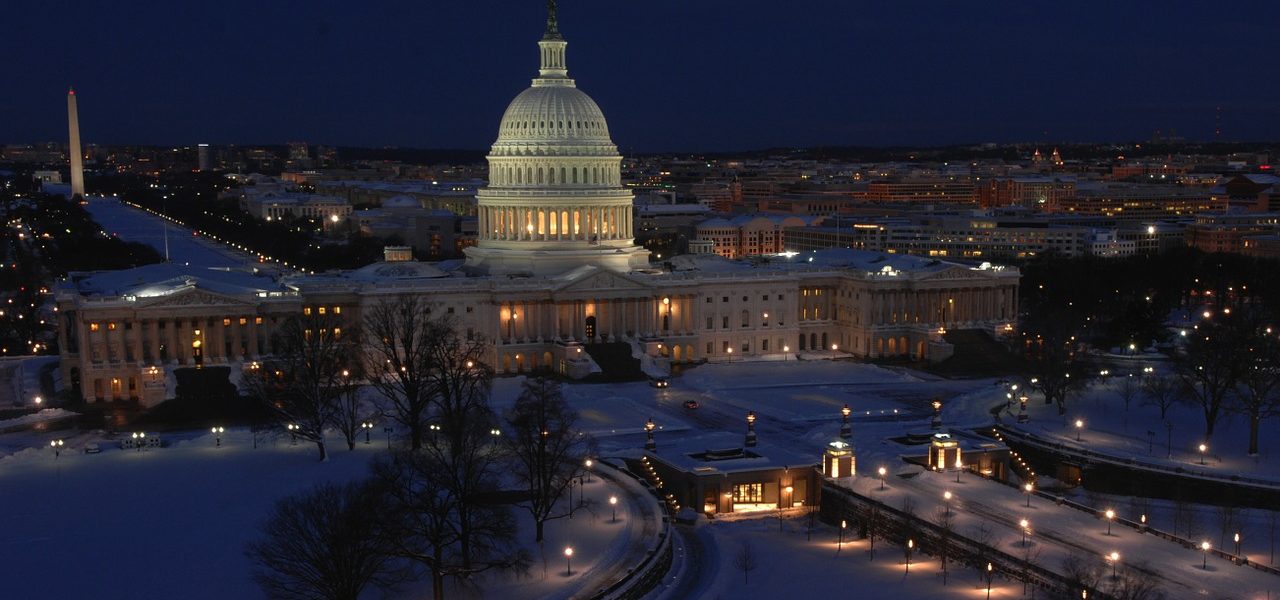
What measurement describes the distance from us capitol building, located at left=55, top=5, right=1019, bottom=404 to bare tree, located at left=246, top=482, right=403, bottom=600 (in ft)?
119

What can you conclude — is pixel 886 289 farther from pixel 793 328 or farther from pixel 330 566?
pixel 330 566

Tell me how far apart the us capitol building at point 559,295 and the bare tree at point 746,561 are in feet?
110

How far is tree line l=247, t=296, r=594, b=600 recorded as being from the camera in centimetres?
3694

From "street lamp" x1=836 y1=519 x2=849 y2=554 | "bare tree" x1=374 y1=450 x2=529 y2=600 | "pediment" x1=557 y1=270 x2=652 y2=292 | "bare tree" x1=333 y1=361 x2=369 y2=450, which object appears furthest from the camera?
"pediment" x1=557 y1=270 x2=652 y2=292

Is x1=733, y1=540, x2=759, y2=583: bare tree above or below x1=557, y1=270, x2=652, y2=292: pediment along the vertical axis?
below

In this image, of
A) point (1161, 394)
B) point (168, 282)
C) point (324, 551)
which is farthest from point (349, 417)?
point (1161, 394)

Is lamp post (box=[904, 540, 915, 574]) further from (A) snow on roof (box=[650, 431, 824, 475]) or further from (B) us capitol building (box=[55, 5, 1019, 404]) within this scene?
(B) us capitol building (box=[55, 5, 1019, 404])

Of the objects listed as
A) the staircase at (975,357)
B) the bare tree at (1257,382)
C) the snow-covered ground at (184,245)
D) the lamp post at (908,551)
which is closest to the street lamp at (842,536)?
the lamp post at (908,551)

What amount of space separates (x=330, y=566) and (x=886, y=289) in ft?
196

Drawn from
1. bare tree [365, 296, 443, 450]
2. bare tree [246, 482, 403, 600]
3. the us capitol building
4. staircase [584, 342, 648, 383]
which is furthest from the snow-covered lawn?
staircase [584, 342, 648, 383]

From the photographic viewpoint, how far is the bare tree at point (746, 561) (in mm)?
Answer: 44875

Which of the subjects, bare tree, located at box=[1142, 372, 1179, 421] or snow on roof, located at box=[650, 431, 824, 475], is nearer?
snow on roof, located at box=[650, 431, 824, 475]

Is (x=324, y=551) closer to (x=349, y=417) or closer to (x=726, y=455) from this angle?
(x=349, y=417)

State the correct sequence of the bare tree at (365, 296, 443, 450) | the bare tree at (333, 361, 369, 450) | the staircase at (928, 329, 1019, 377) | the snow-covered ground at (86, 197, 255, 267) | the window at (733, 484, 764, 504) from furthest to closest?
the snow-covered ground at (86, 197, 255, 267), the staircase at (928, 329, 1019, 377), the bare tree at (333, 361, 369, 450), the bare tree at (365, 296, 443, 450), the window at (733, 484, 764, 504)
